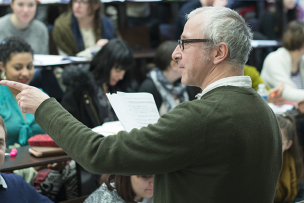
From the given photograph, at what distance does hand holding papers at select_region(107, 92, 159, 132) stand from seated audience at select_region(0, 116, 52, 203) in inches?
20.1

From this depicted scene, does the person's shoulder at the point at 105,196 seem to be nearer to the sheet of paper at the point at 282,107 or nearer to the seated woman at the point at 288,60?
the sheet of paper at the point at 282,107

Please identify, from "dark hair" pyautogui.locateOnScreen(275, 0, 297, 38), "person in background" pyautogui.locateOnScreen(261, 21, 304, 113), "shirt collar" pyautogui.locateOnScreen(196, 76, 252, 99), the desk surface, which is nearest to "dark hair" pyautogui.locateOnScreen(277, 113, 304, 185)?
"person in background" pyautogui.locateOnScreen(261, 21, 304, 113)

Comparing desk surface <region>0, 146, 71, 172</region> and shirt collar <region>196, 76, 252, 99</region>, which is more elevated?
shirt collar <region>196, 76, 252, 99</region>

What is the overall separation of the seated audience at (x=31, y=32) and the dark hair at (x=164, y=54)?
88cm

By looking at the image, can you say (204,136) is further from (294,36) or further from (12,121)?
(294,36)

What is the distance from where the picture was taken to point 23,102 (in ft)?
3.45

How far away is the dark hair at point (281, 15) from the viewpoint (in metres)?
4.69

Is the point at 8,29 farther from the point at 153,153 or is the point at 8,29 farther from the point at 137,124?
the point at 153,153

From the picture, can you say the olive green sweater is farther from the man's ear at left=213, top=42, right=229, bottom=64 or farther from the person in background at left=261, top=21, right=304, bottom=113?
the person in background at left=261, top=21, right=304, bottom=113

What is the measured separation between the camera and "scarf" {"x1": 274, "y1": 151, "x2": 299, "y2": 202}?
2268mm

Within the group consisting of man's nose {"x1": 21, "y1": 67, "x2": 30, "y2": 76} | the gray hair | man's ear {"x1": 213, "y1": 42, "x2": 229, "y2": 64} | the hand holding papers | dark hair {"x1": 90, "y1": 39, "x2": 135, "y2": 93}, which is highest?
the gray hair

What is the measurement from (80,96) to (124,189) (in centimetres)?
109

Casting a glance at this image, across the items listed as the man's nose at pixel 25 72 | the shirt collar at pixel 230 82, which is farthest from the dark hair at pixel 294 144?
the man's nose at pixel 25 72

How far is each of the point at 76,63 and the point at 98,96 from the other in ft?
1.37
